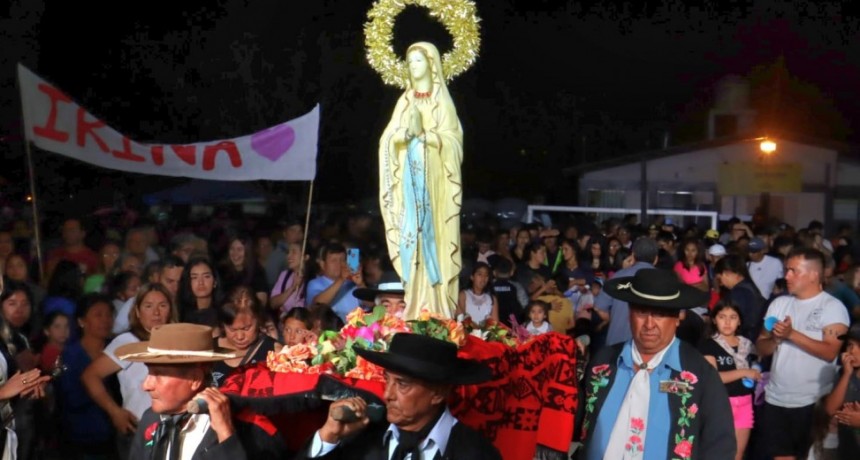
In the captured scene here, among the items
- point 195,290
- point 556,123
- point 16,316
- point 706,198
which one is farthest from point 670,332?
point 556,123

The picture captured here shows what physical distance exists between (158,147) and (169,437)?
635cm

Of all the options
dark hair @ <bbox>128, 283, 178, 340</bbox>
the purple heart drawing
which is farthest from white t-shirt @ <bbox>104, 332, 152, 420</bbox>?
the purple heart drawing

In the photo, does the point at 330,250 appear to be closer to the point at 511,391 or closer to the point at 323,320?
the point at 323,320

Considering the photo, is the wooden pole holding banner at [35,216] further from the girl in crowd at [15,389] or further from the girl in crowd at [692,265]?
the girl in crowd at [692,265]

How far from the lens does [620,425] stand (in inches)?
184

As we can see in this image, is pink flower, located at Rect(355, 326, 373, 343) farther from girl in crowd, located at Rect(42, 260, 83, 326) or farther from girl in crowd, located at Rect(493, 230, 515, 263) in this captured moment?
girl in crowd, located at Rect(493, 230, 515, 263)

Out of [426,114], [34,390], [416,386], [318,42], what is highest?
[318,42]

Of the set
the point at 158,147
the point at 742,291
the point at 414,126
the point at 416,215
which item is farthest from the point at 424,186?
the point at 158,147

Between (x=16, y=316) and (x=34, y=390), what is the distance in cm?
146

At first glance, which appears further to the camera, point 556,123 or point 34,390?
point 556,123

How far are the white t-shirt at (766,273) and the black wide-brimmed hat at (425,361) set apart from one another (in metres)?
8.53

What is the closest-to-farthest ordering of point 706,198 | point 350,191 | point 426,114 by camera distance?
point 426,114
point 706,198
point 350,191

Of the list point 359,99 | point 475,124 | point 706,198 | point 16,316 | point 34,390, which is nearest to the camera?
point 34,390

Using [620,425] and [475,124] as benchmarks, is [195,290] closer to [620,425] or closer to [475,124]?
[620,425]
